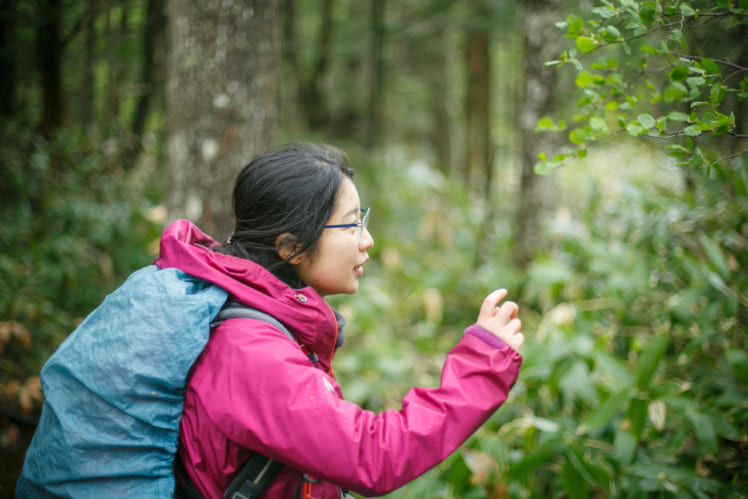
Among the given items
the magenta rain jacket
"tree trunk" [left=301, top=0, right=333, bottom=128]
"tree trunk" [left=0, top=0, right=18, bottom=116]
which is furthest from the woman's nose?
"tree trunk" [left=301, top=0, right=333, bottom=128]

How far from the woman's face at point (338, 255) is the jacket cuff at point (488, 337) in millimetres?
404

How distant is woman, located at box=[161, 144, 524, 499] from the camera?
1.30 m


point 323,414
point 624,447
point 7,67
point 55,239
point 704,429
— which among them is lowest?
point 624,447

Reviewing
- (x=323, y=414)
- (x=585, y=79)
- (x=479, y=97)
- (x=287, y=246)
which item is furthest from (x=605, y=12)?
(x=479, y=97)

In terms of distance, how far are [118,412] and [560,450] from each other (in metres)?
2.17

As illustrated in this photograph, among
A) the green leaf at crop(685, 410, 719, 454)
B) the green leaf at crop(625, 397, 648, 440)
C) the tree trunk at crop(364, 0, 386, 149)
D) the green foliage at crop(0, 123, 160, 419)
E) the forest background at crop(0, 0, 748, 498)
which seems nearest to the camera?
the forest background at crop(0, 0, 748, 498)

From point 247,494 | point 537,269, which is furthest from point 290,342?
point 537,269

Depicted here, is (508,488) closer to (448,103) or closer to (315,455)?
(315,455)

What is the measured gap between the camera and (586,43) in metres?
1.69

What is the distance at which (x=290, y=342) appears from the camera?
1.41 metres

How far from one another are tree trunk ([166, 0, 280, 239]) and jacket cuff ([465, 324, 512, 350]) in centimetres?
206

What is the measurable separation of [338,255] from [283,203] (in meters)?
0.24

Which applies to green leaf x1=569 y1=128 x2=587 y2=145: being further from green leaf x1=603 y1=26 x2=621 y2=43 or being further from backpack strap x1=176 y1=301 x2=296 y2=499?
backpack strap x1=176 y1=301 x2=296 y2=499

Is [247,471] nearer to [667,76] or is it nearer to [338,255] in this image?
[338,255]
